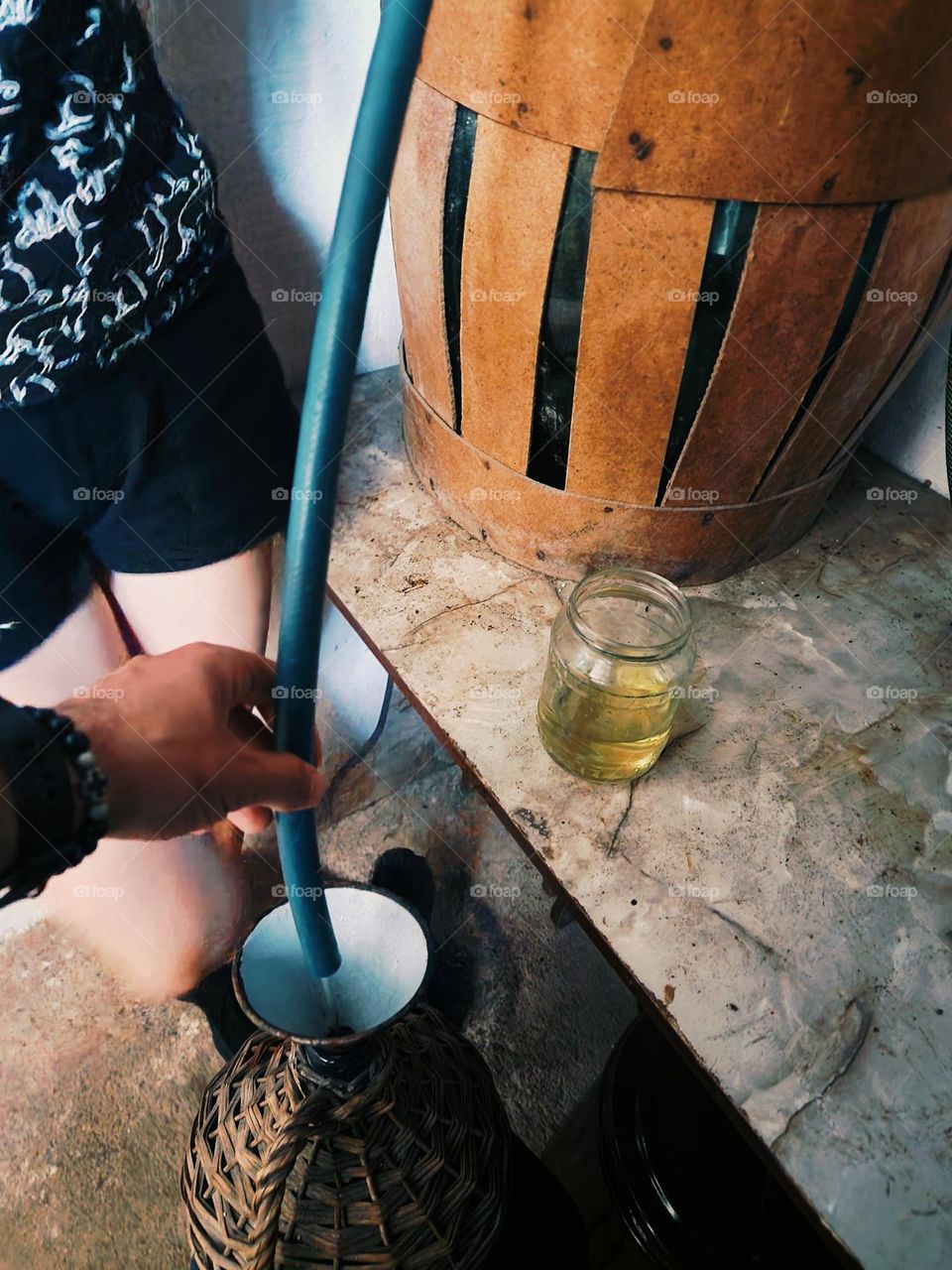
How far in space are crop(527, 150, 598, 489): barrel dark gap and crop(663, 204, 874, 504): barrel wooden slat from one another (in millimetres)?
131

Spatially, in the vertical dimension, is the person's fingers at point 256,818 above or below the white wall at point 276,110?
below

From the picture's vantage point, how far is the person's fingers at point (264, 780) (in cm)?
56

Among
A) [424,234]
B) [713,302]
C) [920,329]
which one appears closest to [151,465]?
[424,234]

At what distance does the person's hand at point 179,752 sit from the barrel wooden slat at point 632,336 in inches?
18.3

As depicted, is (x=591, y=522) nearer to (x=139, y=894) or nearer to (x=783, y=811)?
(x=783, y=811)

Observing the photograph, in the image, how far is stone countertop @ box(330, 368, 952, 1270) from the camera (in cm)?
73

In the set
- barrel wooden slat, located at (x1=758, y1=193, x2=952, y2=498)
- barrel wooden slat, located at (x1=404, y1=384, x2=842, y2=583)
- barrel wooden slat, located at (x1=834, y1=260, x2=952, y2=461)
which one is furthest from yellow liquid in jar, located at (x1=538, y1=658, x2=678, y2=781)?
barrel wooden slat, located at (x1=834, y1=260, x2=952, y2=461)

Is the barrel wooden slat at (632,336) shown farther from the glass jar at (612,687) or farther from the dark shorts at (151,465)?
the dark shorts at (151,465)

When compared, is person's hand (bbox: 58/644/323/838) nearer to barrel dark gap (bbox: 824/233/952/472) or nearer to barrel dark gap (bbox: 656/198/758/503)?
barrel dark gap (bbox: 656/198/758/503)

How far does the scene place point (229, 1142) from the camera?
0.81 m

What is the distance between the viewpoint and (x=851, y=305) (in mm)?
823

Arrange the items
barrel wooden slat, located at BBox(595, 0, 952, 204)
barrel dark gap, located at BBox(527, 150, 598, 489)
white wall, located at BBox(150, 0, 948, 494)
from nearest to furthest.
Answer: barrel wooden slat, located at BBox(595, 0, 952, 204) < barrel dark gap, located at BBox(527, 150, 598, 489) < white wall, located at BBox(150, 0, 948, 494)

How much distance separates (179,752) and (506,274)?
54 cm

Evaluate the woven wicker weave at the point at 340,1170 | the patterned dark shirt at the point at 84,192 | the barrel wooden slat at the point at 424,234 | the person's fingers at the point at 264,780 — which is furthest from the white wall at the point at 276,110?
the woven wicker weave at the point at 340,1170
